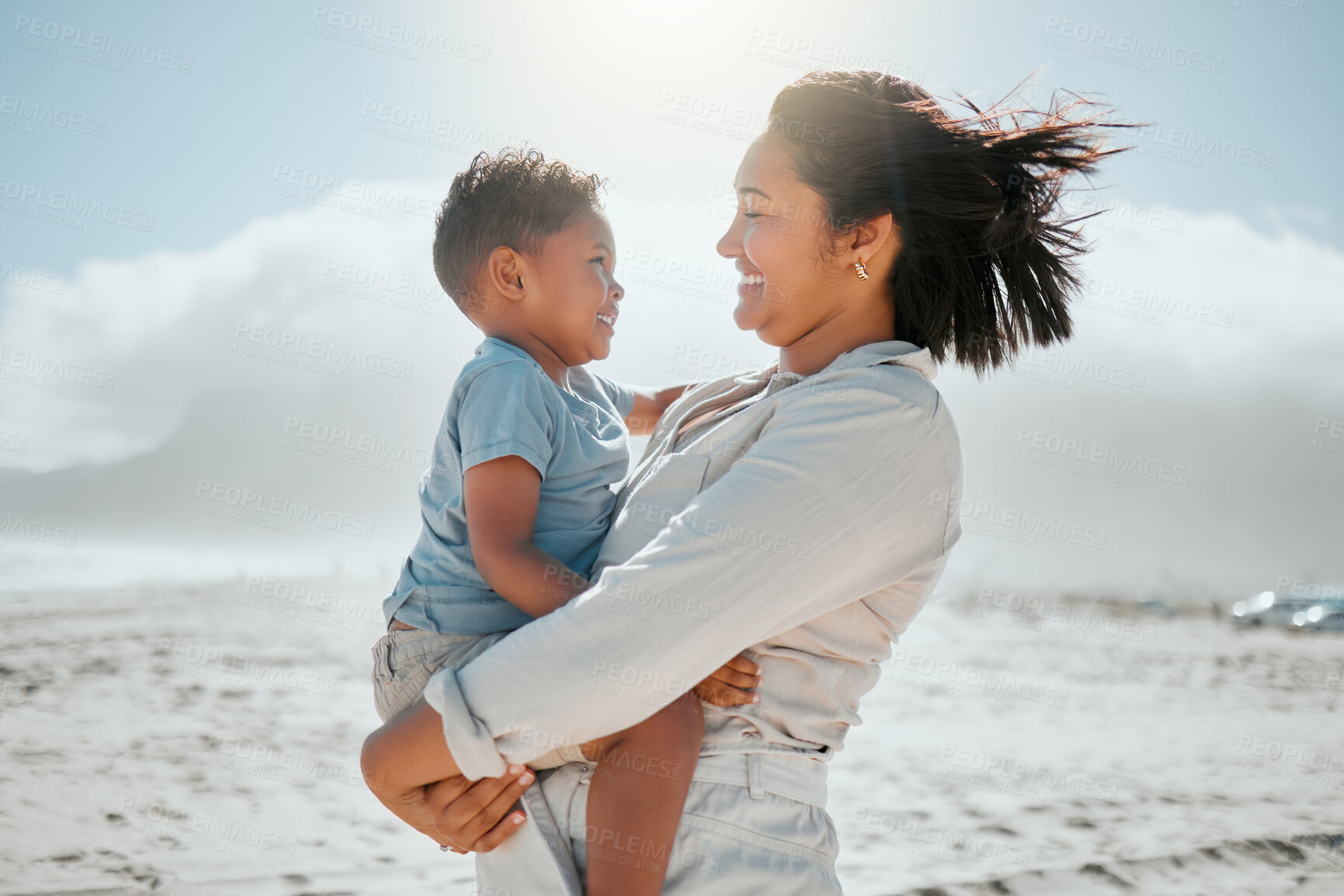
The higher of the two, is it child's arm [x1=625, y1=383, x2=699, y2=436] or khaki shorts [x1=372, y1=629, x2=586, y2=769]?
child's arm [x1=625, y1=383, x2=699, y2=436]

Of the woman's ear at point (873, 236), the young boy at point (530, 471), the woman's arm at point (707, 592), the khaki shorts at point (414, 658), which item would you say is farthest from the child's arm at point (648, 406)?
the woman's arm at point (707, 592)

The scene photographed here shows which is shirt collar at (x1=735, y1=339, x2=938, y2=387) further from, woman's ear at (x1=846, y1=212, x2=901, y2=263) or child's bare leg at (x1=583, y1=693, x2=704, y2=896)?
child's bare leg at (x1=583, y1=693, x2=704, y2=896)

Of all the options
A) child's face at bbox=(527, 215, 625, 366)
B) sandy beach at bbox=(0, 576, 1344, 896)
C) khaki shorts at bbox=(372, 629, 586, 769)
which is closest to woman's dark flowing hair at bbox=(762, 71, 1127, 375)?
child's face at bbox=(527, 215, 625, 366)

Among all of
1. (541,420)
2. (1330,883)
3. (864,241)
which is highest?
(864,241)

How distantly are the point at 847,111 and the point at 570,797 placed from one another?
1.38 meters

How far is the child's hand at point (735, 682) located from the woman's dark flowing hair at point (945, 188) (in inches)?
32.7

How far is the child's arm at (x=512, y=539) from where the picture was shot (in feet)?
5.73

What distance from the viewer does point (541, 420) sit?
1961 mm

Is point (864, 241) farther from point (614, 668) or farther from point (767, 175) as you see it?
point (614, 668)

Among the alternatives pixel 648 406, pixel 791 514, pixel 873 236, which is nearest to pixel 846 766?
pixel 648 406

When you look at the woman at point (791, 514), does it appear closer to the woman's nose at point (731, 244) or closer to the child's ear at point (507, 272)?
the woman's nose at point (731, 244)

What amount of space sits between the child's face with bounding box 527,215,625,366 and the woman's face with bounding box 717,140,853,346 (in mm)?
379

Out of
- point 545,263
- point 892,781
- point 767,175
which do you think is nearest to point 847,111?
point 767,175

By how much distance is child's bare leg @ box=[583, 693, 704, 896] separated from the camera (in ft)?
5.03
